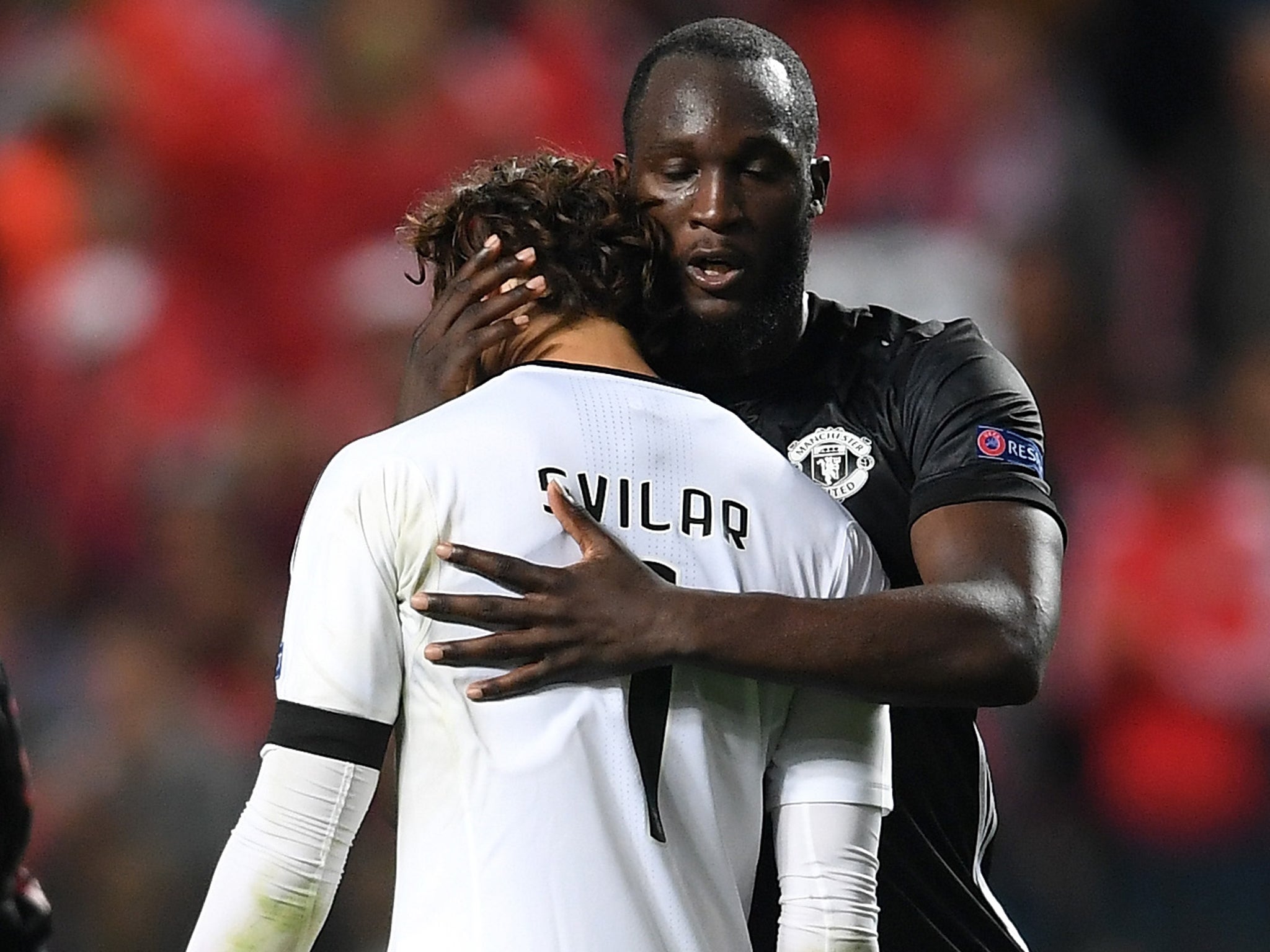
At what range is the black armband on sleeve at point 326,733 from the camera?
5.25ft

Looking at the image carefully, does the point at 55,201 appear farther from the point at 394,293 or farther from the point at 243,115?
the point at 394,293

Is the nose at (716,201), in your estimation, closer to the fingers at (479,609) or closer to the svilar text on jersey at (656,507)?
the svilar text on jersey at (656,507)

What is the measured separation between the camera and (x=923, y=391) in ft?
7.61

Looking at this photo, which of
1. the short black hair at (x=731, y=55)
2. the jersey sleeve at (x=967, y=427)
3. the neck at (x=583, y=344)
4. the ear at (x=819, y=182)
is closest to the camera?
A: the neck at (x=583, y=344)

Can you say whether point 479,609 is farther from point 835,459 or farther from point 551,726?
point 835,459

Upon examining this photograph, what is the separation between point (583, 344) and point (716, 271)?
47 centimetres

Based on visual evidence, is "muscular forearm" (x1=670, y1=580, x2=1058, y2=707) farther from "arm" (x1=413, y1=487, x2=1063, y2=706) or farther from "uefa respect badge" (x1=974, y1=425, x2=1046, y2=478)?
"uefa respect badge" (x1=974, y1=425, x2=1046, y2=478)

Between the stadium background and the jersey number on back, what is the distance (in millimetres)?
3058

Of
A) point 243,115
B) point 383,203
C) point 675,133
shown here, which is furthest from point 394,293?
point 675,133

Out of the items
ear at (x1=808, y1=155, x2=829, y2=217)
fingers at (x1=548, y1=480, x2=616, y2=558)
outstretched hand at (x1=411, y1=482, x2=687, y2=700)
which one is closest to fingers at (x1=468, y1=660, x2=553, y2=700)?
outstretched hand at (x1=411, y1=482, x2=687, y2=700)

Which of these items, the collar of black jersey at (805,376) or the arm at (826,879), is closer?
the arm at (826,879)

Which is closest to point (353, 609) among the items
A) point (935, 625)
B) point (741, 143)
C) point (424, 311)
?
point (935, 625)

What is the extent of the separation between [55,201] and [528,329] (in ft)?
13.5

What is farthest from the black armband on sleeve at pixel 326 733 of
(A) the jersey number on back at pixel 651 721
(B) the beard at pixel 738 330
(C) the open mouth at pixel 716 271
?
(C) the open mouth at pixel 716 271
